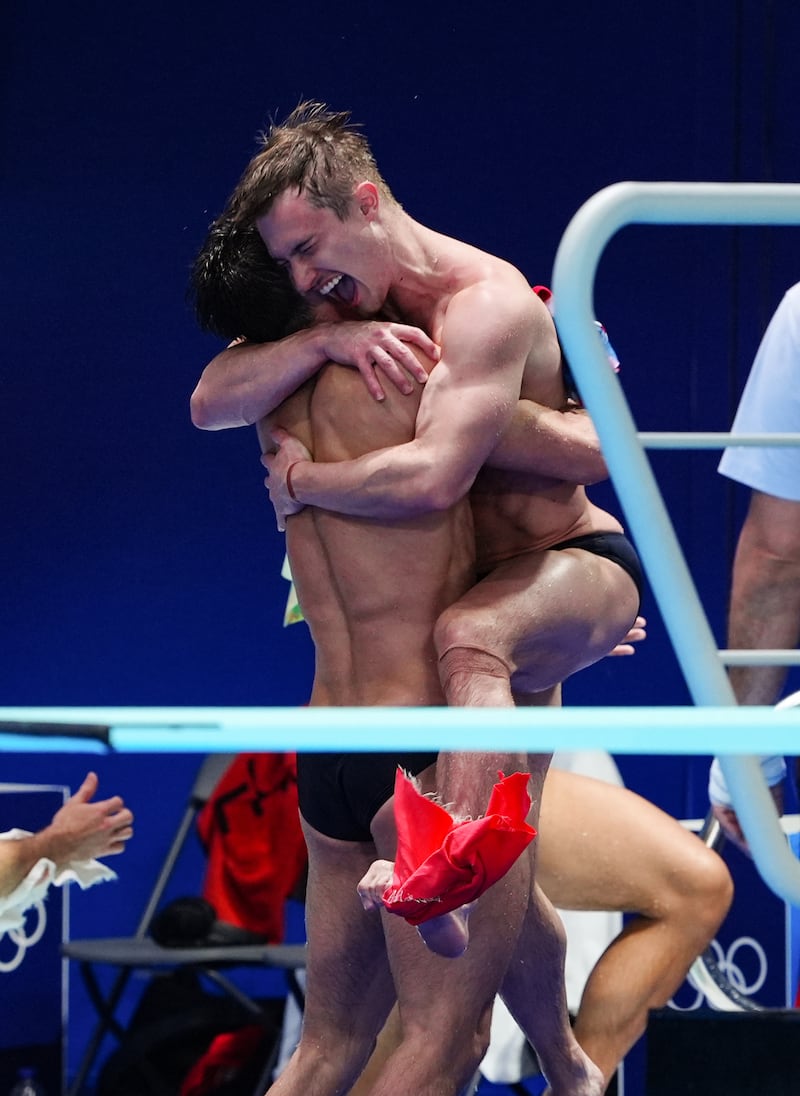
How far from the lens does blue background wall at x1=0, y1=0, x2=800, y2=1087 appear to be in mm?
4812

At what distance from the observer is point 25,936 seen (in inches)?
144

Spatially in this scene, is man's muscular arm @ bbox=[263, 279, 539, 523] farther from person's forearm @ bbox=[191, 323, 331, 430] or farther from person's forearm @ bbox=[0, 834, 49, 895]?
person's forearm @ bbox=[0, 834, 49, 895]

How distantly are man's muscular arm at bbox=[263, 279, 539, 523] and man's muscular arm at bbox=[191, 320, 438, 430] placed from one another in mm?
61

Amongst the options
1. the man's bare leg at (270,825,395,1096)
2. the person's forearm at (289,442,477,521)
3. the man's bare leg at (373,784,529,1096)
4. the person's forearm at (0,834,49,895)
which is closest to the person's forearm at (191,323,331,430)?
the person's forearm at (289,442,477,521)

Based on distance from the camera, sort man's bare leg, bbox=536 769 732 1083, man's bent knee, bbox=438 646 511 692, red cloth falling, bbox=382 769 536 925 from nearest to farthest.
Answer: red cloth falling, bbox=382 769 536 925, man's bent knee, bbox=438 646 511 692, man's bare leg, bbox=536 769 732 1083

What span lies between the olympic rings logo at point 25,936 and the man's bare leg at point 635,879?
4.59 ft

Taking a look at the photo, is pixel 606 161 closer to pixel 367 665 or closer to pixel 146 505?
pixel 146 505

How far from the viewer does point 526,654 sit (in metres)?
2.14

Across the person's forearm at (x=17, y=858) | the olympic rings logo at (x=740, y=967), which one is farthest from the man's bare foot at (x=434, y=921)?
the olympic rings logo at (x=740, y=967)

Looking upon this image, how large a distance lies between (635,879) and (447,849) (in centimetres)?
122

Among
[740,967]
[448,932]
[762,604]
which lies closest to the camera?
[448,932]

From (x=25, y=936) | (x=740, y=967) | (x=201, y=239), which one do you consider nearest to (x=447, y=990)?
(x=25, y=936)

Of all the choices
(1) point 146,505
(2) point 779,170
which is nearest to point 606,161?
(2) point 779,170

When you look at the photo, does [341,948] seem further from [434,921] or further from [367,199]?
[367,199]
